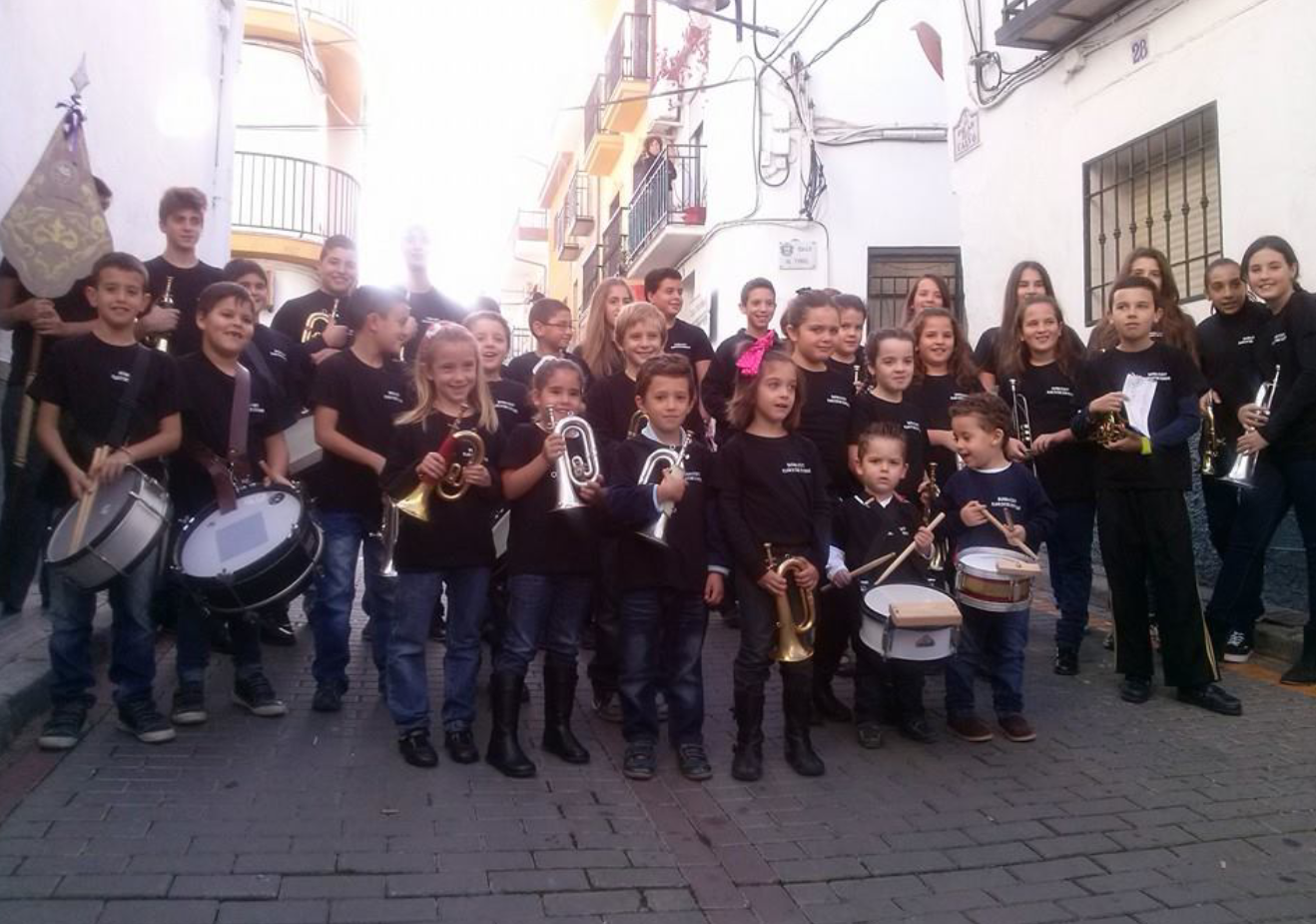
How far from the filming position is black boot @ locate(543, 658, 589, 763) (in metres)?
5.09

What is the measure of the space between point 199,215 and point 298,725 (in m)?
2.85

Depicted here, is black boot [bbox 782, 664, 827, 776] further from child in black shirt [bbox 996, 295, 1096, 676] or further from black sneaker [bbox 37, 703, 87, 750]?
black sneaker [bbox 37, 703, 87, 750]

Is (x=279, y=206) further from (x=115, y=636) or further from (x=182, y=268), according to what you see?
(x=115, y=636)

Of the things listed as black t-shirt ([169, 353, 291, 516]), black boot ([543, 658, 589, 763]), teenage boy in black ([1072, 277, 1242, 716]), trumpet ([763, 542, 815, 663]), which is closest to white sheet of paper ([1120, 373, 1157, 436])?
teenage boy in black ([1072, 277, 1242, 716])

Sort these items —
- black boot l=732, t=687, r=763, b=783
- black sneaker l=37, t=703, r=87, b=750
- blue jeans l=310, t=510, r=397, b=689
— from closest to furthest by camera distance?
1. black sneaker l=37, t=703, r=87, b=750
2. black boot l=732, t=687, r=763, b=783
3. blue jeans l=310, t=510, r=397, b=689

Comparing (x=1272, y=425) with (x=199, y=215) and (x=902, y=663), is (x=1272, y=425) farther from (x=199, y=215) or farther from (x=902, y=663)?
(x=199, y=215)

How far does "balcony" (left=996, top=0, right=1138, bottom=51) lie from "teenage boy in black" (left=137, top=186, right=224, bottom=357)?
6.85 m

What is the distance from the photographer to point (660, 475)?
4.93 metres

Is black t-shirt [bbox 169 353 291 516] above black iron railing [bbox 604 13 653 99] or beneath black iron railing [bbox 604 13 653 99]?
beneath

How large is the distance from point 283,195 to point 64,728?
1652 centimetres

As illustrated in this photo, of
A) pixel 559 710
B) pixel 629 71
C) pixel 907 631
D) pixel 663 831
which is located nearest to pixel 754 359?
pixel 907 631

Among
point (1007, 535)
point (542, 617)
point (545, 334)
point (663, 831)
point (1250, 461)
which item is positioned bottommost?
point (663, 831)

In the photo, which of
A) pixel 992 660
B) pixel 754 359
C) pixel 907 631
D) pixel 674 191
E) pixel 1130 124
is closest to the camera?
pixel 907 631

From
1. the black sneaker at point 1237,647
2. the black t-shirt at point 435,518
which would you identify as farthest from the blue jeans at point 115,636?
the black sneaker at point 1237,647
